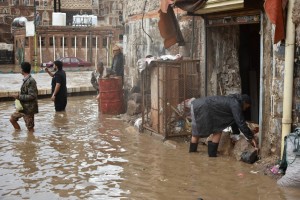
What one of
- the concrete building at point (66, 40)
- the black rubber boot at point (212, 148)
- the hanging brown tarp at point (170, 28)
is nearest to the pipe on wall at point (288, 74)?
the black rubber boot at point (212, 148)

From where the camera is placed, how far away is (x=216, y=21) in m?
9.02

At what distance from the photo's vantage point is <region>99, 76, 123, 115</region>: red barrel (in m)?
12.6

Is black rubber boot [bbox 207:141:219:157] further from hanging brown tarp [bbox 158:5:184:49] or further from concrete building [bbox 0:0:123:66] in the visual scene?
concrete building [bbox 0:0:123:66]

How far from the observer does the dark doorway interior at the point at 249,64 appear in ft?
32.6

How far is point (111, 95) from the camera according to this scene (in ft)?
42.2

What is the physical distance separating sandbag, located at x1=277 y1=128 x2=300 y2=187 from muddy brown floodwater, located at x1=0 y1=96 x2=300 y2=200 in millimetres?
110

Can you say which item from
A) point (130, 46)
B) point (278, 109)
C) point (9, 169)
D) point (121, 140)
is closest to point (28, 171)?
point (9, 169)

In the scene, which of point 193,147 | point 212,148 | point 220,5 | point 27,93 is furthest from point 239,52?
point 27,93

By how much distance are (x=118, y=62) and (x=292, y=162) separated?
8537mm

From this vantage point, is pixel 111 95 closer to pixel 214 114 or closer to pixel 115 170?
pixel 214 114

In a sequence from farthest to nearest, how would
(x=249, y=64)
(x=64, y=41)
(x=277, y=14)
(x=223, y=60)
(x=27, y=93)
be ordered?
(x=64, y=41) → (x=249, y=64) → (x=27, y=93) → (x=223, y=60) → (x=277, y=14)

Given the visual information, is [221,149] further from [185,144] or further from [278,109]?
[278,109]

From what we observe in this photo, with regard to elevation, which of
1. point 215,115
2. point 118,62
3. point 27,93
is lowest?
point 215,115

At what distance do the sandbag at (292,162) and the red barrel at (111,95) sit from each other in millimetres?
7149
